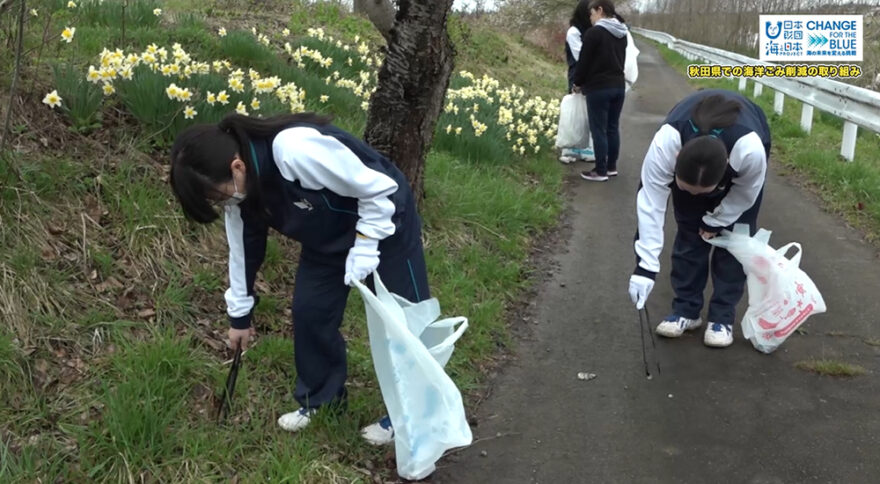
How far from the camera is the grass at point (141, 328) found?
9.14 feet

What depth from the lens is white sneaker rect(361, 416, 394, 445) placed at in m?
3.20

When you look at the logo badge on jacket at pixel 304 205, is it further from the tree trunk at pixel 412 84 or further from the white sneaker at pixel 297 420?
the tree trunk at pixel 412 84

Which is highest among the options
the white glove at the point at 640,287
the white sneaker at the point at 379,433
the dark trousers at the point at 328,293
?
the dark trousers at the point at 328,293

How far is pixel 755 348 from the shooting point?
416 centimetres

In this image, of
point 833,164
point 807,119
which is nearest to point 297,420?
point 833,164

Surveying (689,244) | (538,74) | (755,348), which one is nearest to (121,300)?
(689,244)

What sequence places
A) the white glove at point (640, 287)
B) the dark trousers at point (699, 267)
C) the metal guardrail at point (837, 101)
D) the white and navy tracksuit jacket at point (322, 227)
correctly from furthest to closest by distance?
the metal guardrail at point (837, 101) < the dark trousers at point (699, 267) < the white glove at point (640, 287) < the white and navy tracksuit jacket at point (322, 227)

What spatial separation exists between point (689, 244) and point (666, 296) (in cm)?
76

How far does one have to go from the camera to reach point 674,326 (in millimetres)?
4336

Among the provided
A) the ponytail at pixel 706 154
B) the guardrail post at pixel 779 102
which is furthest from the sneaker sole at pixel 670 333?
the guardrail post at pixel 779 102

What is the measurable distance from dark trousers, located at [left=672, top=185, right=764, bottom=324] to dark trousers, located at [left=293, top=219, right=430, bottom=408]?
181 centimetres

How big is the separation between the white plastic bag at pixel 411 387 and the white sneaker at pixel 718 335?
1.98 m

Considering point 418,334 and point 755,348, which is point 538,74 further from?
point 418,334

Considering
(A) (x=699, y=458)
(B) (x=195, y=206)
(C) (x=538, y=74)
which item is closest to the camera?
(B) (x=195, y=206)
